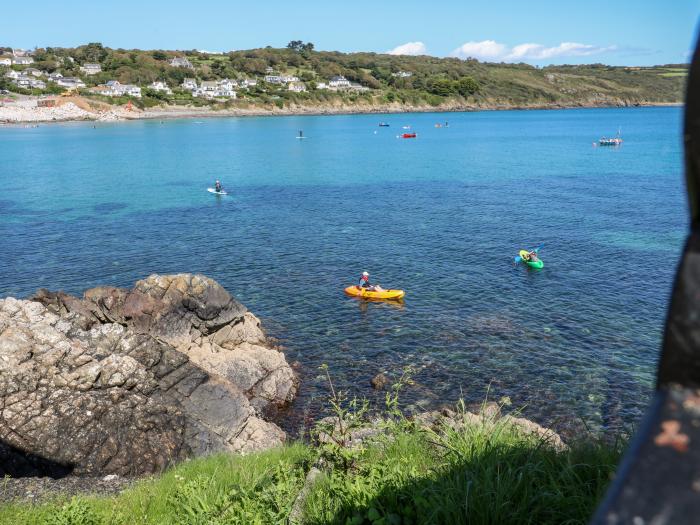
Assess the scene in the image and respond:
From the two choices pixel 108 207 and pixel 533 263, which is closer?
pixel 533 263

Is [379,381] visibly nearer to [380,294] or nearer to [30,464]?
[380,294]

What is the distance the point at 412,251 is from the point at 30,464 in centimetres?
3315

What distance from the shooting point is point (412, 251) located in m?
46.1

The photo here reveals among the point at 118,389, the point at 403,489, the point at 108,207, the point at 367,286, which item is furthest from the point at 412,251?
the point at 403,489

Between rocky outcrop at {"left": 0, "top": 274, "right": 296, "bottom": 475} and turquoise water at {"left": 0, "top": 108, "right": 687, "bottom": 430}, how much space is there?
10.1ft

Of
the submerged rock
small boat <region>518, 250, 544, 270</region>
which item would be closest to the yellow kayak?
the submerged rock

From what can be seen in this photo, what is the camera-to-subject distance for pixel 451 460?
8.13 metres

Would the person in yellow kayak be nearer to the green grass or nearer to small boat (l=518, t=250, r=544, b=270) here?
small boat (l=518, t=250, r=544, b=270)

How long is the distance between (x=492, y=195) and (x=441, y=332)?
41.3 meters

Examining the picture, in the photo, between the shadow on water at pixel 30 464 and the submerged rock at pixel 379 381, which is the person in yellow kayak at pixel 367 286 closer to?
the submerged rock at pixel 379 381

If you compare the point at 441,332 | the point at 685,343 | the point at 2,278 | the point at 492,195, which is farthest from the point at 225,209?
the point at 685,343

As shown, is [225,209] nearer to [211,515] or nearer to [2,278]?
[2,278]

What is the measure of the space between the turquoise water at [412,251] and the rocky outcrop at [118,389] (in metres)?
3.07

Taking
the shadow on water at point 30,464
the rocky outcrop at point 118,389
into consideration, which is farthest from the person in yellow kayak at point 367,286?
the shadow on water at point 30,464
